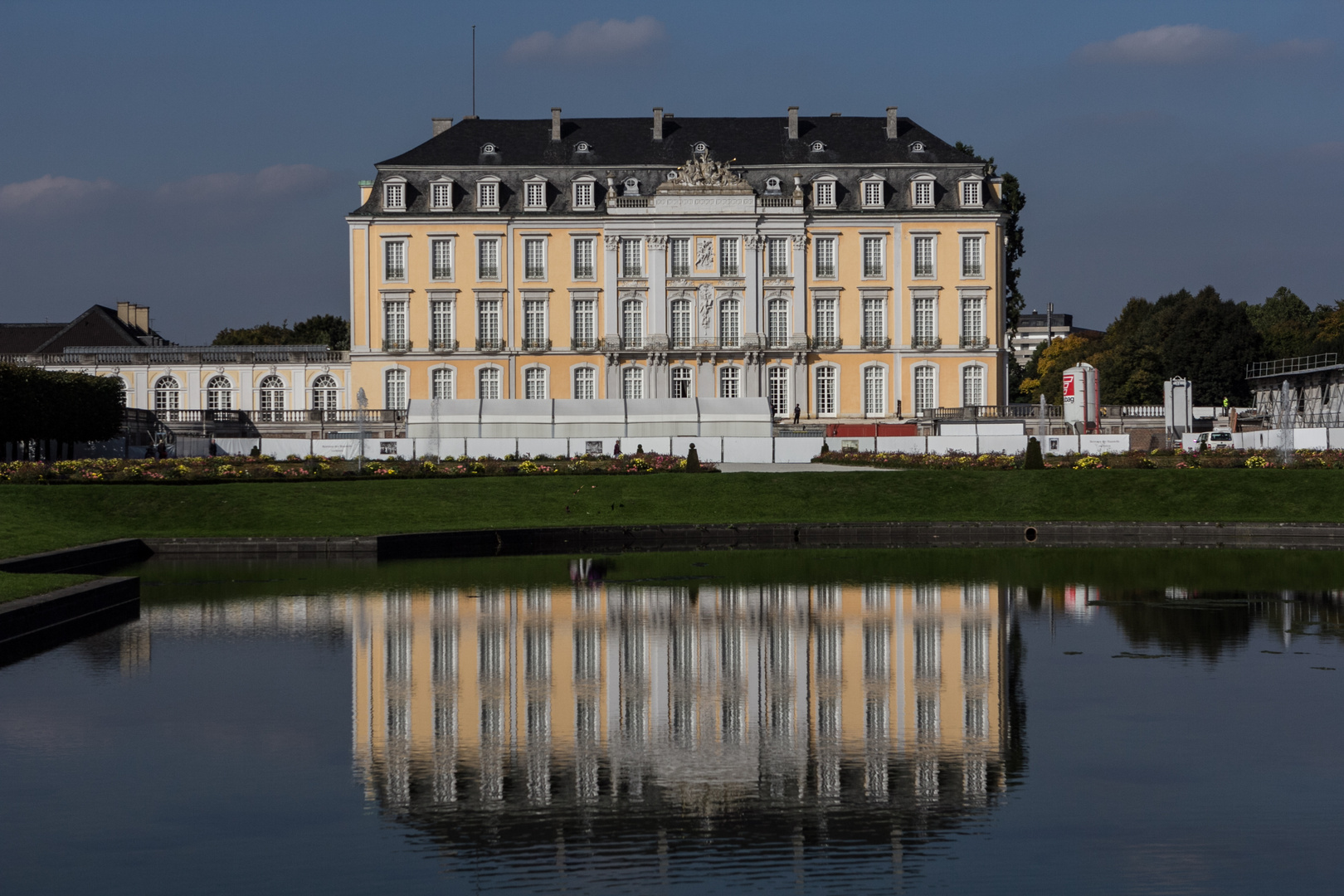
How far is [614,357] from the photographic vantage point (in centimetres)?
7788

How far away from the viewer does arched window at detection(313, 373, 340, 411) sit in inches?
3125

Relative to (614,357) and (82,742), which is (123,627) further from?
(614,357)

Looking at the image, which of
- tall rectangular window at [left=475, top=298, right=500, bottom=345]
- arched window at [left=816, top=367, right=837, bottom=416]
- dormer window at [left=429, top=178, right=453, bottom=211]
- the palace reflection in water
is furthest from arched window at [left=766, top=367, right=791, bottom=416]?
the palace reflection in water

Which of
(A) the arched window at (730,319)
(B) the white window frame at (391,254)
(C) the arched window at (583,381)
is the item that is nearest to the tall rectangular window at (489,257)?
(B) the white window frame at (391,254)

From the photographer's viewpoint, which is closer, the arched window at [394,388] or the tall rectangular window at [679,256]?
the arched window at [394,388]

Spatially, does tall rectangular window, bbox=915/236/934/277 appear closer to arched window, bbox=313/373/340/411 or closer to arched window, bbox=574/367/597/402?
arched window, bbox=574/367/597/402

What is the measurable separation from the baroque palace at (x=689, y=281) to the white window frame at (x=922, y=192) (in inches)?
3.8

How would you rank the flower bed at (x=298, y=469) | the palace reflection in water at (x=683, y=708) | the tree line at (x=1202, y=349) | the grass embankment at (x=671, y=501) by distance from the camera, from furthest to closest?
the tree line at (x=1202, y=349), the flower bed at (x=298, y=469), the grass embankment at (x=671, y=501), the palace reflection in water at (x=683, y=708)

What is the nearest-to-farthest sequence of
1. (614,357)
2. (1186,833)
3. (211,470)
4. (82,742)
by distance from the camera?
(1186,833)
(82,742)
(211,470)
(614,357)

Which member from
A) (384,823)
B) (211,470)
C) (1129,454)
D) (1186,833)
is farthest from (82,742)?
(1129,454)

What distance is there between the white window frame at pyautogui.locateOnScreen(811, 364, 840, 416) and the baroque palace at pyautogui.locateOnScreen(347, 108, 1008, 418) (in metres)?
0.10

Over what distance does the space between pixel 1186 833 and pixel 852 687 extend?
16.1 ft

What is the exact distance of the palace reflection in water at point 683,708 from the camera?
401 inches

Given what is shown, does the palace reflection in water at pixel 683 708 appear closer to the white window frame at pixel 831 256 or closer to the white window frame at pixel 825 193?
the white window frame at pixel 831 256
